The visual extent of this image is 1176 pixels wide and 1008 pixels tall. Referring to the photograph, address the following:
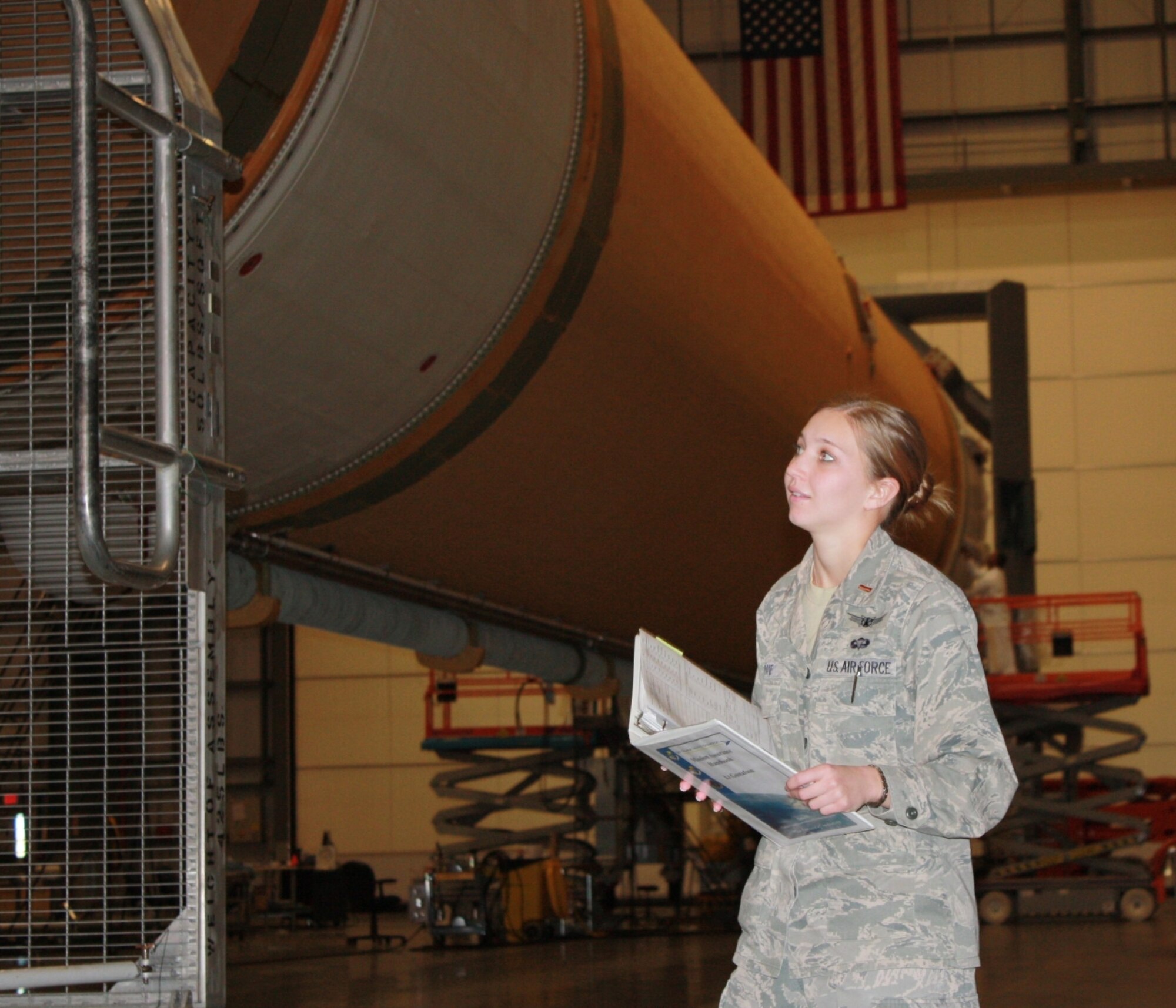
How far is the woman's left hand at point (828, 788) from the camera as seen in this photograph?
6.64ft

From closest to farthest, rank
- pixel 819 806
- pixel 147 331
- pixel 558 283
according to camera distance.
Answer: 1. pixel 819 806
2. pixel 147 331
3. pixel 558 283

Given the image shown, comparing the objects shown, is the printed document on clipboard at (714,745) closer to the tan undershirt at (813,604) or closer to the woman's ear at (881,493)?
the tan undershirt at (813,604)

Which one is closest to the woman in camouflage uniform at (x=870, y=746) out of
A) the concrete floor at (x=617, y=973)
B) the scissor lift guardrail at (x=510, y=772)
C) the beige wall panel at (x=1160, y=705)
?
the concrete floor at (x=617, y=973)

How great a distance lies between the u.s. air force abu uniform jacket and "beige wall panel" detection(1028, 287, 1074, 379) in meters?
20.9

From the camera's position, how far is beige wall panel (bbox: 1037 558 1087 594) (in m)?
21.7

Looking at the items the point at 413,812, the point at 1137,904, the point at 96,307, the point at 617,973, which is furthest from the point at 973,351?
the point at 96,307

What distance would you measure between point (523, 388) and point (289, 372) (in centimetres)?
103

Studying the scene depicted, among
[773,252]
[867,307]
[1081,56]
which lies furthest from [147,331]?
[1081,56]

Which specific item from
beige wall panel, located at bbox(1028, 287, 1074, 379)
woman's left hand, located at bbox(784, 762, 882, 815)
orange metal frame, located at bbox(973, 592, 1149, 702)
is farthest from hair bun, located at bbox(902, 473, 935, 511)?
beige wall panel, located at bbox(1028, 287, 1074, 379)

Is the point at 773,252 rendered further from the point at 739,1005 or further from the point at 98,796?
the point at 739,1005

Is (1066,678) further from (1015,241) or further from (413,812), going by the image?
(413,812)

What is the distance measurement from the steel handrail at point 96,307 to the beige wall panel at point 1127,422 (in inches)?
816

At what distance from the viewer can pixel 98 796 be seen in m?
5.07

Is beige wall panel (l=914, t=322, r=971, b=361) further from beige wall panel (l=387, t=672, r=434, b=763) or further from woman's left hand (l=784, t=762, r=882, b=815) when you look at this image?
woman's left hand (l=784, t=762, r=882, b=815)
